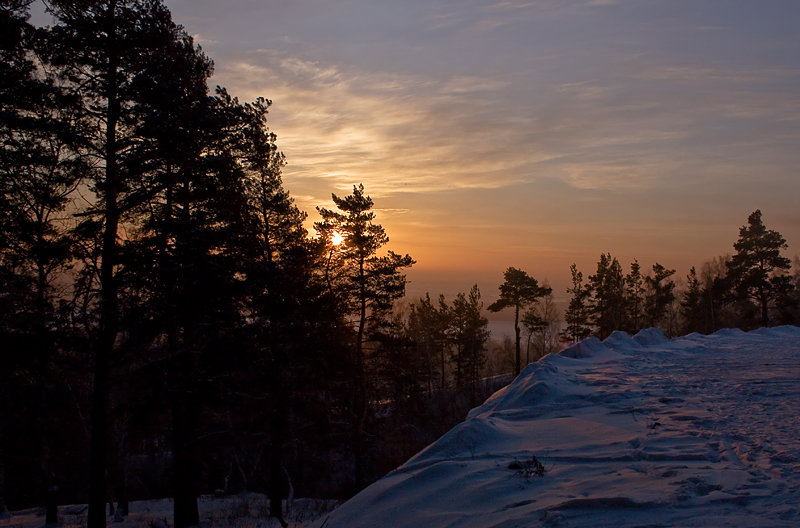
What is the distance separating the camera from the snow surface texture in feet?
11.7

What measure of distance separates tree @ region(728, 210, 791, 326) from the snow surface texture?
38.2 m

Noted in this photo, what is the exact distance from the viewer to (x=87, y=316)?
10305 mm

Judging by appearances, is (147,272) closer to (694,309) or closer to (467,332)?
(467,332)

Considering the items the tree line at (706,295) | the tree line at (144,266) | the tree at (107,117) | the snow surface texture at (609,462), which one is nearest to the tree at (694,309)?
the tree line at (706,295)

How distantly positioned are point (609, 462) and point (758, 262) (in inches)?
1766

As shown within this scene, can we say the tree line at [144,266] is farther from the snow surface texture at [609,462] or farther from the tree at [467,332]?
the tree at [467,332]

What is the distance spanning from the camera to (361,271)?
24062 mm

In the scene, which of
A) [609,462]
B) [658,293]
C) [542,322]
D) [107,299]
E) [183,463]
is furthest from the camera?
[658,293]

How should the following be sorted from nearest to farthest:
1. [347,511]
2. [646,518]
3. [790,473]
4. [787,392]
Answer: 1. [646,518]
2. [790,473]
3. [347,511]
4. [787,392]

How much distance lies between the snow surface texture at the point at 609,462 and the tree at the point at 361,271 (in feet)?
Answer: 50.9

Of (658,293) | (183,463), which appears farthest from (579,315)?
(183,463)

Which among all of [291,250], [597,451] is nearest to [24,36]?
[291,250]

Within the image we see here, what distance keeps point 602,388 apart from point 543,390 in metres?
1.01

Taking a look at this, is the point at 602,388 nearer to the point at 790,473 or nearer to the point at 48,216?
the point at 790,473
